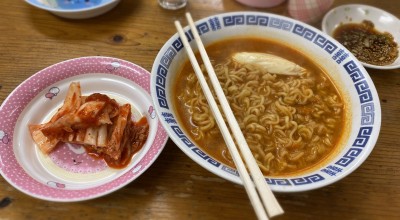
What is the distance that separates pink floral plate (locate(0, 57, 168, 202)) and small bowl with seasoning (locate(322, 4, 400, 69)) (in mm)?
1246

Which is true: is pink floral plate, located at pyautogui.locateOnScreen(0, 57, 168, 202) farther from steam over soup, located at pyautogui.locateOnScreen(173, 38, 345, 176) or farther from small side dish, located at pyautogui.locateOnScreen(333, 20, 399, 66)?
small side dish, located at pyautogui.locateOnScreen(333, 20, 399, 66)

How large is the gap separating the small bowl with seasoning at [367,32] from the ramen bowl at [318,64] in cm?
34

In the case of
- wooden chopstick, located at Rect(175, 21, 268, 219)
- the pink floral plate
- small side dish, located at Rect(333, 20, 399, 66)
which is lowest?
the pink floral plate

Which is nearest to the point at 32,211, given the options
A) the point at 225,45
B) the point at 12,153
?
the point at 12,153

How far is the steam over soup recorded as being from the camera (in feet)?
4.86

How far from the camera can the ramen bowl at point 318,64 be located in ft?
4.02

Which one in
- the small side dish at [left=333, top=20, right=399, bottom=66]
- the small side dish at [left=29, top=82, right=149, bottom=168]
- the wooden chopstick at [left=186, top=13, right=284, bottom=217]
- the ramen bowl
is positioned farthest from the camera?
the small side dish at [left=333, top=20, right=399, bottom=66]

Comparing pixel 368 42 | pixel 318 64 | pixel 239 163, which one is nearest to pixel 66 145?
pixel 239 163

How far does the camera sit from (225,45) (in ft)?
6.10

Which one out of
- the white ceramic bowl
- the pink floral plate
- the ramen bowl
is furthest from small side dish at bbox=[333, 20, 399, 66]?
the white ceramic bowl

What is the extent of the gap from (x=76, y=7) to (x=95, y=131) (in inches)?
40.8

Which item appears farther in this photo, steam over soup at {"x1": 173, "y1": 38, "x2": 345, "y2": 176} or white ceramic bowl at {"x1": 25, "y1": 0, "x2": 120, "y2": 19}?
white ceramic bowl at {"x1": 25, "y1": 0, "x2": 120, "y2": 19}

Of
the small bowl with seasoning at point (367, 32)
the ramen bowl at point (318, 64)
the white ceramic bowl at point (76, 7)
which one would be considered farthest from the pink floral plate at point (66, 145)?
the small bowl with seasoning at point (367, 32)

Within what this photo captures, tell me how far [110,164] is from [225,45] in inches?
35.4
